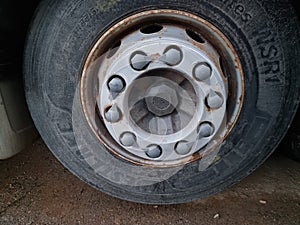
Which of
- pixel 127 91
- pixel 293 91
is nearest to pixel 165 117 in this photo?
pixel 127 91

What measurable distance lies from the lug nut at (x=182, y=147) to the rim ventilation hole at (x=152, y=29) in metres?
0.39

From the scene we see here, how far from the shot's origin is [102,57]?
1.27 meters

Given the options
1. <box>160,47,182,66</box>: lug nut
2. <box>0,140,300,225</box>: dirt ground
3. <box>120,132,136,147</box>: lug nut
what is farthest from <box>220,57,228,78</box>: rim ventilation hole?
<box>0,140,300,225</box>: dirt ground

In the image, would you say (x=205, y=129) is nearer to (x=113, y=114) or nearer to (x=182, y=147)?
(x=182, y=147)

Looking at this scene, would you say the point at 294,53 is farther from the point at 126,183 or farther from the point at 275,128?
the point at 126,183

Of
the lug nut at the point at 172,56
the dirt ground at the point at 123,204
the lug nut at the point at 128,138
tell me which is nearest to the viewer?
the lug nut at the point at 172,56

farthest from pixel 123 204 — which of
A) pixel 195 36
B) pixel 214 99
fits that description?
pixel 195 36

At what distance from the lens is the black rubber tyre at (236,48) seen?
3.99ft

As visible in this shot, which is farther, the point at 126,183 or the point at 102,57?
the point at 126,183

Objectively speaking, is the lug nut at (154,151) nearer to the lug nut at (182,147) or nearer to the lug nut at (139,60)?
the lug nut at (182,147)

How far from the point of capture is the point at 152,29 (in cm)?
128

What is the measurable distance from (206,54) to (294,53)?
A: 0.30 meters

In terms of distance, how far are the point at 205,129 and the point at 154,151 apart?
0.63ft

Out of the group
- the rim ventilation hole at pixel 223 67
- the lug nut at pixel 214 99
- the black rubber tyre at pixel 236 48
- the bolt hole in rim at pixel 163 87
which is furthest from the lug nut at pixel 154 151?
the rim ventilation hole at pixel 223 67
